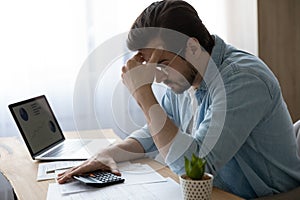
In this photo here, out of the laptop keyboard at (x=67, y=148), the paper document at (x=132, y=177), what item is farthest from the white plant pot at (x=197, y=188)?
the laptop keyboard at (x=67, y=148)

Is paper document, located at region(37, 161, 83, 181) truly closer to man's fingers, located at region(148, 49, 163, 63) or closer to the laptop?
the laptop

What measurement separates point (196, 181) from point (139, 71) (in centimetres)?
46

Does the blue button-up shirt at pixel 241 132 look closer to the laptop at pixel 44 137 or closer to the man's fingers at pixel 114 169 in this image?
the man's fingers at pixel 114 169

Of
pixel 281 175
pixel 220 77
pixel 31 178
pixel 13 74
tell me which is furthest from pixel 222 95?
pixel 13 74

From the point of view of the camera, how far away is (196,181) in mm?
1019

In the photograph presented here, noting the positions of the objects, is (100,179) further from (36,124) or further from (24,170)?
(36,124)

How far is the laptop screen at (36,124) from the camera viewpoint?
1.67 meters

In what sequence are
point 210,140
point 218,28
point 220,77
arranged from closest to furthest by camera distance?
point 210,140 → point 220,77 → point 218,28

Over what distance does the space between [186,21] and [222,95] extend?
0.81 ft

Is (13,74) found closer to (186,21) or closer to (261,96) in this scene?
(186,21)

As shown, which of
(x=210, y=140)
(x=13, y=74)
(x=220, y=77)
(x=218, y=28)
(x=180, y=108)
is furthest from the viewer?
(x=218, y=28)

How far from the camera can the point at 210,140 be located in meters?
1.22

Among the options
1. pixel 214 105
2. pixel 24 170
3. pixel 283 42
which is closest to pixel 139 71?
pixel 214 105

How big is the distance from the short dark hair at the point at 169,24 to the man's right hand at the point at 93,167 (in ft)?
1.18
